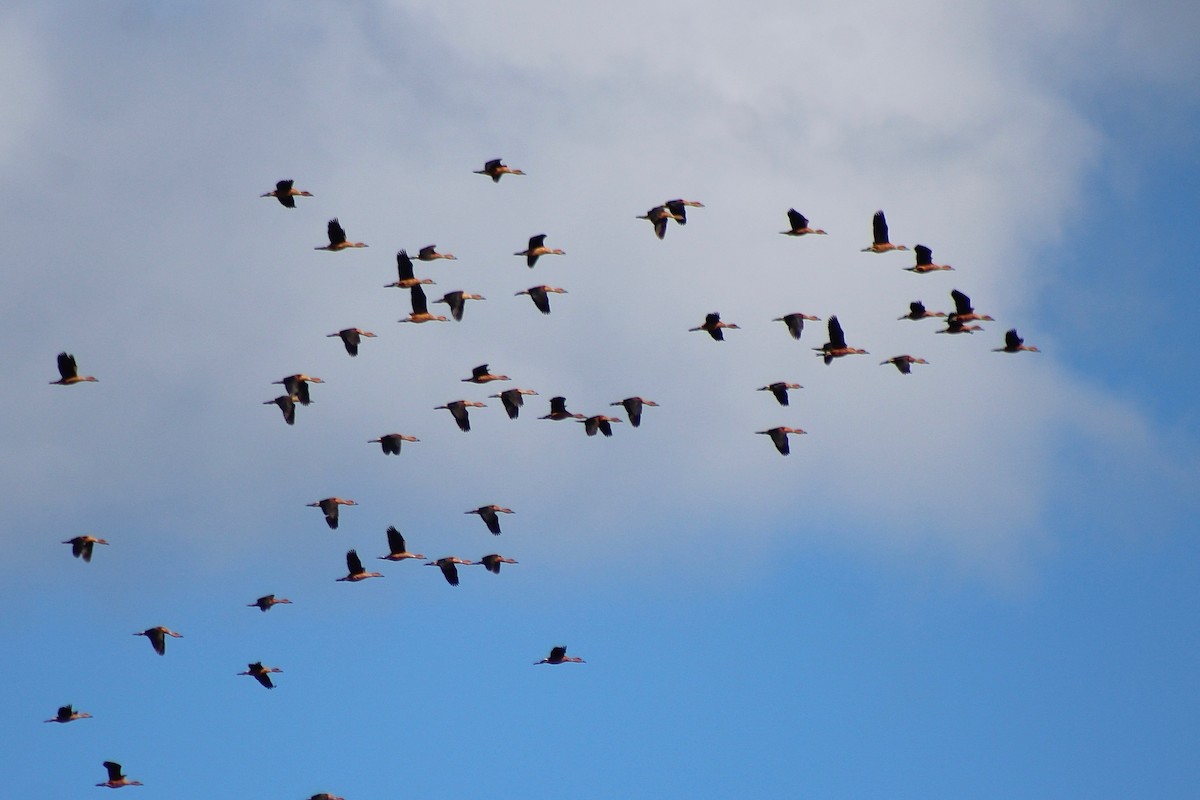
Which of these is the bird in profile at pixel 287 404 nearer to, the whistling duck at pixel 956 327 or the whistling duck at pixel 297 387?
the whistling duck at pixel 297 387

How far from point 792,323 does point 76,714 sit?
19.1 m

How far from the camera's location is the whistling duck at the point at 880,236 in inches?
Answer: 2272

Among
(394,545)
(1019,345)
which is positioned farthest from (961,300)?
(394,545)

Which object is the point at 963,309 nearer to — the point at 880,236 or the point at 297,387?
the point at 880,236

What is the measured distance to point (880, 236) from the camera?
190 ft

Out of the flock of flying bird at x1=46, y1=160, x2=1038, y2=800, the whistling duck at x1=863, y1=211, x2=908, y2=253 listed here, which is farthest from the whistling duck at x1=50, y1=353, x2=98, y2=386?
the whistling duck at x1=863, y1=211, x2=908, y2=253

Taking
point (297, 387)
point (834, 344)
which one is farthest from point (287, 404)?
point (834, 344)

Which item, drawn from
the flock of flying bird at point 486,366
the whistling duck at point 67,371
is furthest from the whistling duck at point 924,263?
the whistling duck at point 67,371

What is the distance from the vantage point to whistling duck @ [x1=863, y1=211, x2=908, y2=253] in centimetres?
5772

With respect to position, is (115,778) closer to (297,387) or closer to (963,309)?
(297,387)

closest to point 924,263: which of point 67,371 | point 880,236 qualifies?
point 880,236

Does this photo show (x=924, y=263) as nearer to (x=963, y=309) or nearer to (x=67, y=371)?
(x=963, y=309)

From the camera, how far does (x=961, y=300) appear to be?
191 ft

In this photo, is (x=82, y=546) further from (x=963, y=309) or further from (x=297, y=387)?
(x=963, y=309)
